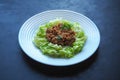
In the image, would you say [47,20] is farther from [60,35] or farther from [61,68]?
[61,68]

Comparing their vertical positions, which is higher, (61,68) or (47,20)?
(47,20)

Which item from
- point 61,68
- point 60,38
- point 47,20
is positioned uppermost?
point 47,20

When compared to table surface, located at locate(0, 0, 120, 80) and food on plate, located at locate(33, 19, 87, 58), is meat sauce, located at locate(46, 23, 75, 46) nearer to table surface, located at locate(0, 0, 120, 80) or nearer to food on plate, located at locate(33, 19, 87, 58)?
food on plate, located at locate(33, 19, 87, 58)

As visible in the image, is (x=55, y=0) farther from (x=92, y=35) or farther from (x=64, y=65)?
(x=64, y=65)

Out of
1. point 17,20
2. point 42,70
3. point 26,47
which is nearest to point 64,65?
point 42,70

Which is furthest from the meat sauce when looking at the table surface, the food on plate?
the table surface

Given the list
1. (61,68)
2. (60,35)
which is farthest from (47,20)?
(61,68)

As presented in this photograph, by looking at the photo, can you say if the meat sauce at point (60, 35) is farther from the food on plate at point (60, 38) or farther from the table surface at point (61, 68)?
the table surface at point (61, 68)
